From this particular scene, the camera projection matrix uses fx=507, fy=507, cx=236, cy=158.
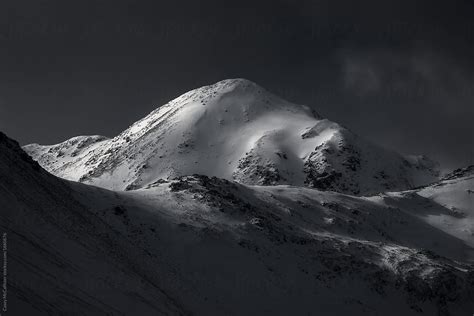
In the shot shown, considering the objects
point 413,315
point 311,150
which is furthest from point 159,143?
point 413,315

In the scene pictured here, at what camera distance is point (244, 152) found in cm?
12694

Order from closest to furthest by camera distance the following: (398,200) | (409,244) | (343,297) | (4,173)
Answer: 1. (4,173)
2. (343,297)
3. (409,244)
4. (398,200)

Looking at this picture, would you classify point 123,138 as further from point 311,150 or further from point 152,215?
point 152,215

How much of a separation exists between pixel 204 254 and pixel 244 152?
88.6m

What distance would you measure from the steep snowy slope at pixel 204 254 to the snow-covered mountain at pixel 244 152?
191ft

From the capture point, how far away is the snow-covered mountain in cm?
11806

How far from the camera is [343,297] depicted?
38750 millimetres

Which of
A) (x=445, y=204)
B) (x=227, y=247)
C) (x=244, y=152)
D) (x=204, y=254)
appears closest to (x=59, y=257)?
(x=204, y=254)

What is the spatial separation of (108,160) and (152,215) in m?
98.7

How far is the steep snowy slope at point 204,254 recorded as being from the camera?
71.0 feet

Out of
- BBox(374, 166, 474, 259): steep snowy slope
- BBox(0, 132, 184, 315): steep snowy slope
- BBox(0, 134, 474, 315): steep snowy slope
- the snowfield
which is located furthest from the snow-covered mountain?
BBox(0, 132, 184, 315): steep snowy slope

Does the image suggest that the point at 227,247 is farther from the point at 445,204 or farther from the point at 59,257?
the point at 445,204

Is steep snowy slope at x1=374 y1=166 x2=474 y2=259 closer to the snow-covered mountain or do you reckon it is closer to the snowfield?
the snowfield

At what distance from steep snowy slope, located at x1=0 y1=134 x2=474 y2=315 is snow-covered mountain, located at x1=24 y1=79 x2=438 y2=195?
58.3 metres
